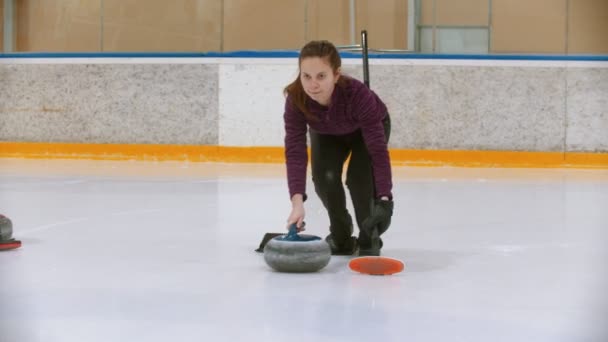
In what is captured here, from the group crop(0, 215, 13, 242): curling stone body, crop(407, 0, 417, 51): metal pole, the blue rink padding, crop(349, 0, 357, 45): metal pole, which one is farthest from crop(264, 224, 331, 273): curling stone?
crop(349, 0, 357, 45): metal pole

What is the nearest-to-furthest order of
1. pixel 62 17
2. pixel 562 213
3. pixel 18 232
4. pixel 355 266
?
pixel 355 266
pixel 18 232
pixel 562 213
pixel 62 17

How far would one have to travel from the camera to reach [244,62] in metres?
6.48

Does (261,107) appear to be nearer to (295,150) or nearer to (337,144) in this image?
(337,144)

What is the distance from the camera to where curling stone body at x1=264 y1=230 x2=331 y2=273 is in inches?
83.6

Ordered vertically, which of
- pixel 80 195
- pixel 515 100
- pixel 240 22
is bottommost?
pixel 80 195

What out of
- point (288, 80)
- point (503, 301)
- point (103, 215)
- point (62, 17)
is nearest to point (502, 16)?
point (288, 80)

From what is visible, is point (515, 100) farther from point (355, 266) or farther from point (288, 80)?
point (355, 266)

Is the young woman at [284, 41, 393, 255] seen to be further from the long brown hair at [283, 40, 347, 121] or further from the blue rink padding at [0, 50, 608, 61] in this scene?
the blue rink padding at [0, 50, 608, 61]

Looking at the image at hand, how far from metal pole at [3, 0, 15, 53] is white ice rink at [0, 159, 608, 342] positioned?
3.53 m

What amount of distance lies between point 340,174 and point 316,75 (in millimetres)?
421

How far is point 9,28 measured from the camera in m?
7.65

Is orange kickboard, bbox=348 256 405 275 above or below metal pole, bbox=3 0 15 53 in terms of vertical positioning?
below

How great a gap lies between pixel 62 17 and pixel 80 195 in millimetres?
4181

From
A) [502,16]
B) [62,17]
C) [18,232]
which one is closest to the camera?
[18,232]
